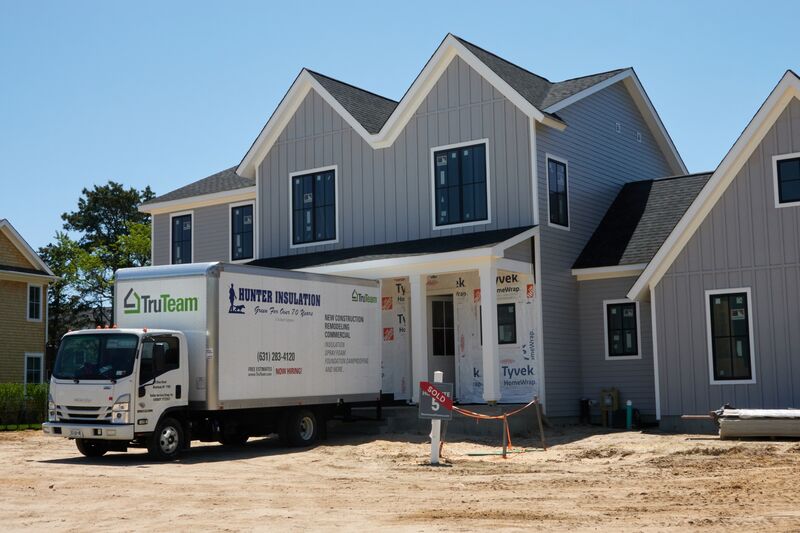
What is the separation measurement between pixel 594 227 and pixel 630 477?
12789mm

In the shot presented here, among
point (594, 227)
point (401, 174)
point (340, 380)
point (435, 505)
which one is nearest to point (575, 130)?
point (594, 227)

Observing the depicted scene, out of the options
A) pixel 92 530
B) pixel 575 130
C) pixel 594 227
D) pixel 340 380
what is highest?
pixel 575 130

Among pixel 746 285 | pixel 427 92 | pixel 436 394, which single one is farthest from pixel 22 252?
pixel 746 285

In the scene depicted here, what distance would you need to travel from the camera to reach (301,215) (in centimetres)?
2861

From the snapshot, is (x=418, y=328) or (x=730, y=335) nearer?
(x=730, y=335)

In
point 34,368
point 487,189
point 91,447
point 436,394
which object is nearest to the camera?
point 436,394

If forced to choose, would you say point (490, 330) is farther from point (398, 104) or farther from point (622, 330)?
point (398, 104)

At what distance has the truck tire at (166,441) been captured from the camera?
18.4m

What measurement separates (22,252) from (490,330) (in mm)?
23232

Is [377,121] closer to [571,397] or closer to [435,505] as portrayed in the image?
[571,397]

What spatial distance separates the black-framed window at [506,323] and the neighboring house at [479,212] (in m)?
0.04

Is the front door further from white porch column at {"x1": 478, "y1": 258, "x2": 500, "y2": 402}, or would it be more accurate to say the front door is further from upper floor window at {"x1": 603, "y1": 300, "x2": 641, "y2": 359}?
upper floor window at {"x1": 603, "y1": 300, "x2": 641, "y2": 359}

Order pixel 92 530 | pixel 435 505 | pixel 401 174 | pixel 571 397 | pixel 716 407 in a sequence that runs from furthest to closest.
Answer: pixel 401 174 < pixel 571 397 < pixel 716 407 < pixel 435 505 < pixel 92 530

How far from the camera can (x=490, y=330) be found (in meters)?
22.4
